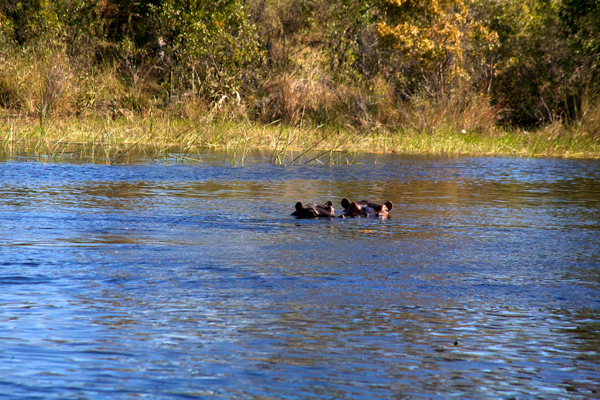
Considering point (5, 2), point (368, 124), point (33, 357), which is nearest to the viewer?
point (33, 357)

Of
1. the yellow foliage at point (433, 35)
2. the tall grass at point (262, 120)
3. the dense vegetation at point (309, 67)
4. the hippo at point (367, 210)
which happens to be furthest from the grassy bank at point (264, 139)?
the hippo at point (367, 210)

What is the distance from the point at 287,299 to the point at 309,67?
17251 millimetres

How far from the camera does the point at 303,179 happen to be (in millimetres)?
9930

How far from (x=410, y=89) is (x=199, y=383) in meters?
18.6

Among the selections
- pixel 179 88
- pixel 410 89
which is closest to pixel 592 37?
pixel 410 89

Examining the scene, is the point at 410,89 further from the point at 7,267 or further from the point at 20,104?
the point at 7,267

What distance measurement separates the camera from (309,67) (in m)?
20.5

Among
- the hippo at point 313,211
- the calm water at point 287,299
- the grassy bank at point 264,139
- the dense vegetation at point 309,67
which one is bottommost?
the calm water at point 287,299

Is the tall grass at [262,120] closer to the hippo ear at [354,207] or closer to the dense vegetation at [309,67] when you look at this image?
the dense vegetation at [309,67]

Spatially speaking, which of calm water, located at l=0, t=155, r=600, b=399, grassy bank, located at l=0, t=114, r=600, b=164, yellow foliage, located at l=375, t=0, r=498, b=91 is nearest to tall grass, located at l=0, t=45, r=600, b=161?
grassy bank, located at l=0, t=114, r=600, b=164

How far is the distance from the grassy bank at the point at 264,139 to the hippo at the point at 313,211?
6.06 meters

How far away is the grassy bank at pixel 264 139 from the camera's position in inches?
548

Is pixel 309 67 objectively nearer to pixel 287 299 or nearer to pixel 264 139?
pixel 264 139

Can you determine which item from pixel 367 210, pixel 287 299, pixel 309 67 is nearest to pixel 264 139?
pixel 309 67
